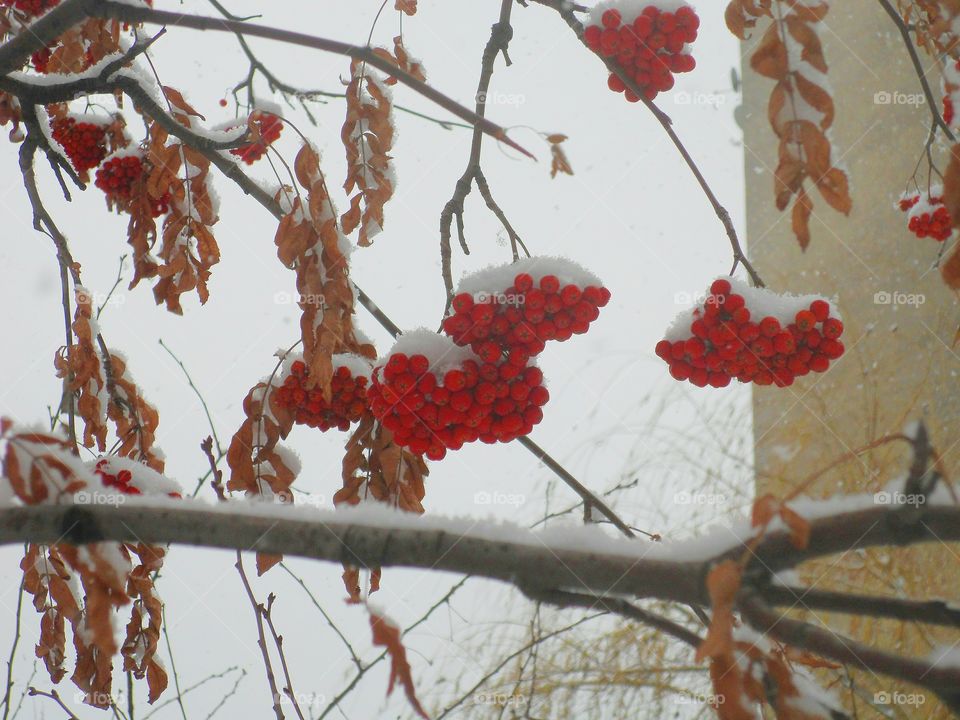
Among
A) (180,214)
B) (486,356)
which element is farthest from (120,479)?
(486,356)

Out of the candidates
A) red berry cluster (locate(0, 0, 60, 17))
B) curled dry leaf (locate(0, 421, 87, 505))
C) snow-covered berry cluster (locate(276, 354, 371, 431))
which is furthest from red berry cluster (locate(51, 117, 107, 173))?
curled dry leaf (locate(0, 421, 87, 505))

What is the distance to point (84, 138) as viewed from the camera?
1352 mm

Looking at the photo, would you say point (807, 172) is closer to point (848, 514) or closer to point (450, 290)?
point (848, 514)

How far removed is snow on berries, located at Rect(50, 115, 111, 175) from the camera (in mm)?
1354

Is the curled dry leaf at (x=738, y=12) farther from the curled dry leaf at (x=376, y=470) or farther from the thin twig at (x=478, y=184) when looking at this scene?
the curled dry leaf at (x=376, y=470)

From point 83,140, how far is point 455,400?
3.00 feet

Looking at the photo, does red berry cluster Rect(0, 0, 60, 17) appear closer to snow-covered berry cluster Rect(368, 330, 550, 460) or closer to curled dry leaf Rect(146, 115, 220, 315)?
curled dry leaf Rect(146, 115, 220, 315)

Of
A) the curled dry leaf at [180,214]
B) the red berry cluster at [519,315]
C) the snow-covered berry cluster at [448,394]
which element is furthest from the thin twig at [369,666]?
the curled dry leaf at [180,214]

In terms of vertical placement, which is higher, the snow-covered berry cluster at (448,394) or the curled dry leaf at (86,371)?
the curled dry leaf at (86,371)

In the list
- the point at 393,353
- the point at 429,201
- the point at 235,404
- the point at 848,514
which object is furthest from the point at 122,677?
the point at 848,514

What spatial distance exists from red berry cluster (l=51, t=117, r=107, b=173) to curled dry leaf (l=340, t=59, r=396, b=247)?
55cm

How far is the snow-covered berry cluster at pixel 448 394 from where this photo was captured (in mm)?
830

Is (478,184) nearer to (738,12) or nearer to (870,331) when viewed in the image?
(738,12)

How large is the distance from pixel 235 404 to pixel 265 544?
7.72ft
